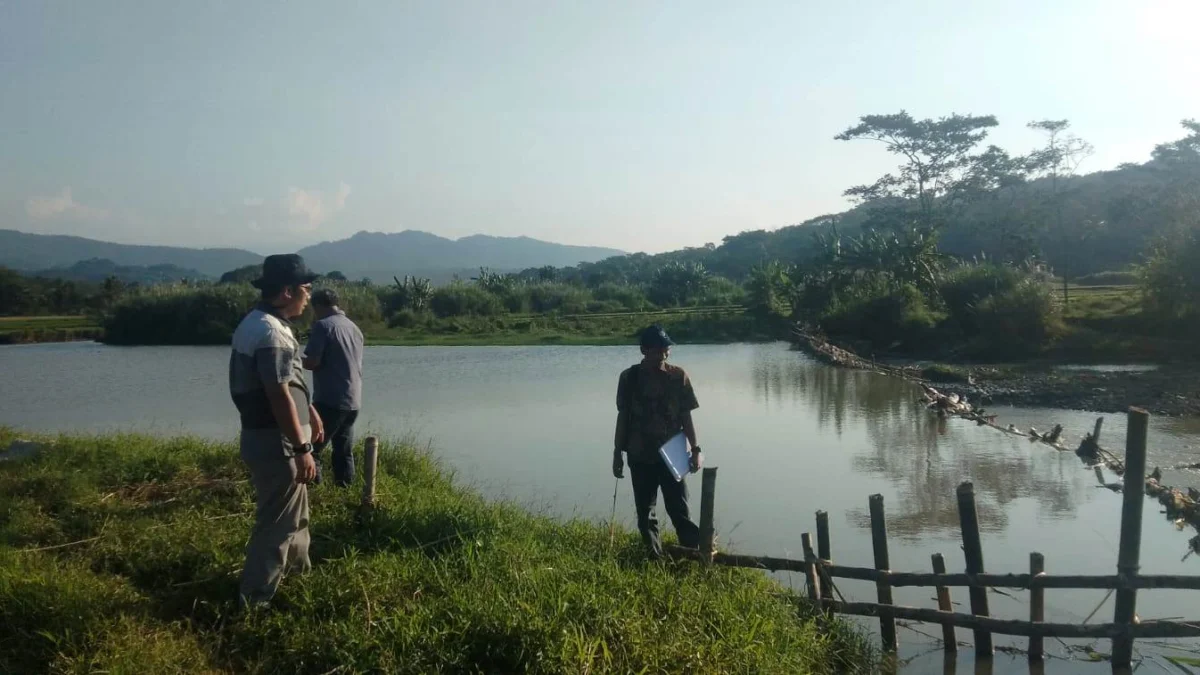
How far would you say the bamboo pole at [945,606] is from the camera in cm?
563

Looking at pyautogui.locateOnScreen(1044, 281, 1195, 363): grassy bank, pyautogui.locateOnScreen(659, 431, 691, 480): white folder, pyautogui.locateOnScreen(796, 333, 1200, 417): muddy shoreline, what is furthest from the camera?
pyautogui.locateOnScreen(1044, 281, 1195, 363): grassy bank

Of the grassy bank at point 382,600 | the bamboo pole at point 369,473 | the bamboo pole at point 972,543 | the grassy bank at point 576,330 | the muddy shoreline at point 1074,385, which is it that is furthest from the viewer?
the grassy bank at point 576,330

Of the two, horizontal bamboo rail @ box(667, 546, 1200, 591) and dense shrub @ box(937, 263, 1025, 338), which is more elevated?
dense shrub @ box(937, 263, 1025, 338)

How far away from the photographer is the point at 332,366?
684cm

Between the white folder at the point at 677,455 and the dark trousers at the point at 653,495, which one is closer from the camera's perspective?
the white folder at the point at 677,455

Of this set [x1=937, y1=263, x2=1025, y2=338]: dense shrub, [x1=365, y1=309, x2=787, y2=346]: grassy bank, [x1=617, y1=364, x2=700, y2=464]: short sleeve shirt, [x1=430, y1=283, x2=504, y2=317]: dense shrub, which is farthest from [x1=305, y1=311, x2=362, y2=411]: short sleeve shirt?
[x1=430, y1=283, x2=504, y2=317]: dense shrub

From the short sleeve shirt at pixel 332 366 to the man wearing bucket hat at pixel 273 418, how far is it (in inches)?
79.0

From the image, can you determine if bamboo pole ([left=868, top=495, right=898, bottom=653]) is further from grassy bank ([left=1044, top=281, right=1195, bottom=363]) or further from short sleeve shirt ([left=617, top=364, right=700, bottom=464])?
grassy bank ([left=1044, top=281, right=1195, bottom=363])

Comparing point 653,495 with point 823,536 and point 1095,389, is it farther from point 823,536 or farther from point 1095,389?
point 1095,389

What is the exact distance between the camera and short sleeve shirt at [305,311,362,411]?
6816 millimetres

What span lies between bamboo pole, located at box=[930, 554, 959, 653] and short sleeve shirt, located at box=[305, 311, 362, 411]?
13.7 ft

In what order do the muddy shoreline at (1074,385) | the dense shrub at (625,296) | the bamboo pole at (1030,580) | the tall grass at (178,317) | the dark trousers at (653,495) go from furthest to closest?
the dense shrub at (625,296) < the tall grass at (178,317) < the muddy shoreline at (1074,385) < the dark trousers at (653,495) < the bamboo pole at (1030,580)

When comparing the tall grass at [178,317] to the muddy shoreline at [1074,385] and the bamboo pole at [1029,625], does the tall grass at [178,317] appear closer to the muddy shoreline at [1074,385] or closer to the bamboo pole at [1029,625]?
the muddy shoreline at [1074,385]

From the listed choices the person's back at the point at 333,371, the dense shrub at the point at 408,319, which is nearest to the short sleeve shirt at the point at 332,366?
the person's back at the point at 333,371
